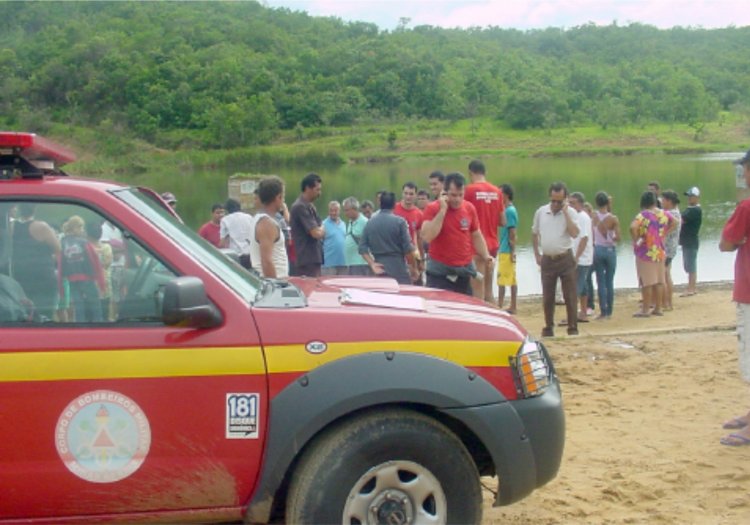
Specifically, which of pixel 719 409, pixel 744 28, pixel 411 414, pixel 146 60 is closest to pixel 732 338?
pixel 719 409

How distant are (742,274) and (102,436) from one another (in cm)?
401

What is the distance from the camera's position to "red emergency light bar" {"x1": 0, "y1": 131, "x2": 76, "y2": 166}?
381 centimetres

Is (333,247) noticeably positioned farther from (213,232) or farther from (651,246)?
(651,246)

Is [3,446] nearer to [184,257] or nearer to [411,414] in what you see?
[184,257]

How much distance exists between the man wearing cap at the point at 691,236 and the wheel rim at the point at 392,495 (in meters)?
10.5

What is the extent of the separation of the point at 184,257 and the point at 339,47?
82.6m

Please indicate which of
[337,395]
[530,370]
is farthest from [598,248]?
[337,395]

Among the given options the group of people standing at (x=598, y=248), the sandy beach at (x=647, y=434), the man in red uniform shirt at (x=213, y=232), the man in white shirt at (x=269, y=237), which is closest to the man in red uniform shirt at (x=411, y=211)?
the group of people standing at (x=598, y=248)

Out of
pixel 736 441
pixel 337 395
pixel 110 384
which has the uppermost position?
pixel 110 384

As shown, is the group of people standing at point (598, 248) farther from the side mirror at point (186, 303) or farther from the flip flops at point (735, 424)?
the side mirror at point (186, 303)

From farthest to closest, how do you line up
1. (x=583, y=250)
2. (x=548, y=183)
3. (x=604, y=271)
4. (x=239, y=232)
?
(x=548, y=183)
(x=604, y=271)
(x=583, y=250)
(x=239, y=232)

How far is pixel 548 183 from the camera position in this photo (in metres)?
41.5

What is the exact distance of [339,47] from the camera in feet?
276

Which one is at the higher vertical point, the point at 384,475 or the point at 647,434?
the point at 384,475
